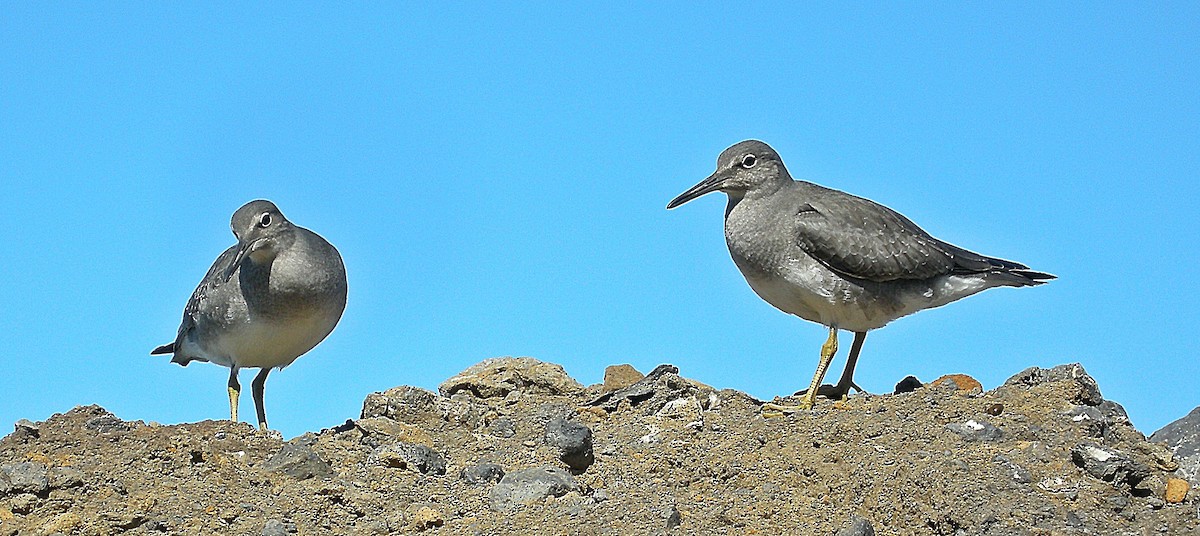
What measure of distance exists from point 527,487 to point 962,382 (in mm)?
4716

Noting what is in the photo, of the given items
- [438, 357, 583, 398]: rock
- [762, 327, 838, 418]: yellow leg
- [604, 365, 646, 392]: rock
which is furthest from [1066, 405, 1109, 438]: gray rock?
[438, 357, 583, 398]: rock

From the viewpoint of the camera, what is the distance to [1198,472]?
9.32 metres

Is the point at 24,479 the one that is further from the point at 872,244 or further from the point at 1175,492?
the point at 1175,492

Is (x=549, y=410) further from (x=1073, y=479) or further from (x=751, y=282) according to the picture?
(x=1073, y=479)

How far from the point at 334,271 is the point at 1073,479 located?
640cm

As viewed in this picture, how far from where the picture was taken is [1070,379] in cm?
1027

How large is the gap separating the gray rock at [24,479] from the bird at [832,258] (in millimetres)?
5665

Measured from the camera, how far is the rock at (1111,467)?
873 cm

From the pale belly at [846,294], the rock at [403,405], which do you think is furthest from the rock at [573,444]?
the pale belly at [846,294]

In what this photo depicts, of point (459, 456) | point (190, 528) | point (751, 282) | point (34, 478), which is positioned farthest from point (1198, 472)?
point (34, 478)

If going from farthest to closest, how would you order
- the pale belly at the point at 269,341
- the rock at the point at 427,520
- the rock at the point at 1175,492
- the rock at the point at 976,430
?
the pale belly at the point at 269,341 → the rock at the point at 976,430 → the rock at the point at 1175,492 → the rock at the point at 427,520

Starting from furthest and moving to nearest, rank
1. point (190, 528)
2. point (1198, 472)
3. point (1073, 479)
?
point (1198, 472) → point (1073, 479) → point (190, 528)

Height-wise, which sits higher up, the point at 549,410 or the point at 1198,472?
the point at 549,410

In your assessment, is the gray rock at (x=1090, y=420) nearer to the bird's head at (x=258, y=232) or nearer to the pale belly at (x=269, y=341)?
the pale belly at (x=269, y=341)
